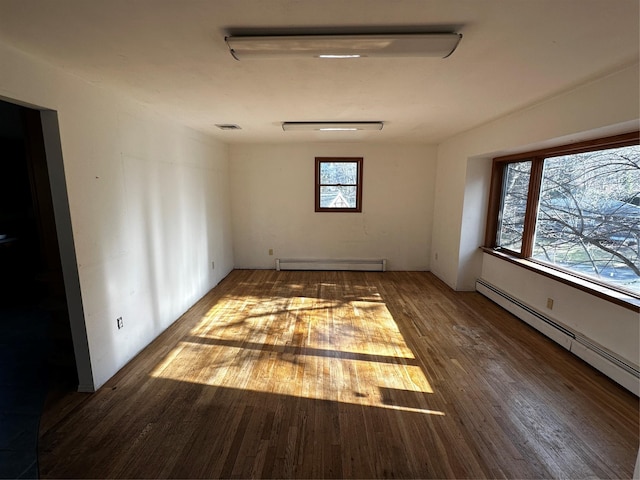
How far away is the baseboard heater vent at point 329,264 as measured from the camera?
5570 mm

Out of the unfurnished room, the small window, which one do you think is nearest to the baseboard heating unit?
the unfurnished room

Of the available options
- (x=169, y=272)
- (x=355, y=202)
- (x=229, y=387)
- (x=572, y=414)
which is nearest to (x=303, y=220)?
(x=355, y=202)

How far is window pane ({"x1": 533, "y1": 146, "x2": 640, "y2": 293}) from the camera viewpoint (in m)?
2.42

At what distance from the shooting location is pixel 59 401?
6.98 feet

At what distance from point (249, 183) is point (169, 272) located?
251 cm

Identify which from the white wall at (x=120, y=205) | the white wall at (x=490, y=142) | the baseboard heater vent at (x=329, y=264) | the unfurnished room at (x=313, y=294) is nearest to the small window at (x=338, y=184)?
the baseboard heater vent at (x=329, y=264)

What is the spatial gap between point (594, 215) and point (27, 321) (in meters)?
6.04

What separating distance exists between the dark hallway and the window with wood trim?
14.3 feet

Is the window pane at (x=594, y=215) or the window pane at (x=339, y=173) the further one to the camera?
the window pane at (x=339, y=173)

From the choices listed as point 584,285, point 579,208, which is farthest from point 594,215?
point 584,285

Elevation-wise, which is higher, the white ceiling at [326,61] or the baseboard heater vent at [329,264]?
the white ceiling at [326,61]

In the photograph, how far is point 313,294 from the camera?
172 inches

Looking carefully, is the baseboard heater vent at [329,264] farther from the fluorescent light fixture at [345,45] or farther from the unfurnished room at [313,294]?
the fluorescent light fixture at [345,45]

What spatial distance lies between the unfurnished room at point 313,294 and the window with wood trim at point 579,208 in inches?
0.7
